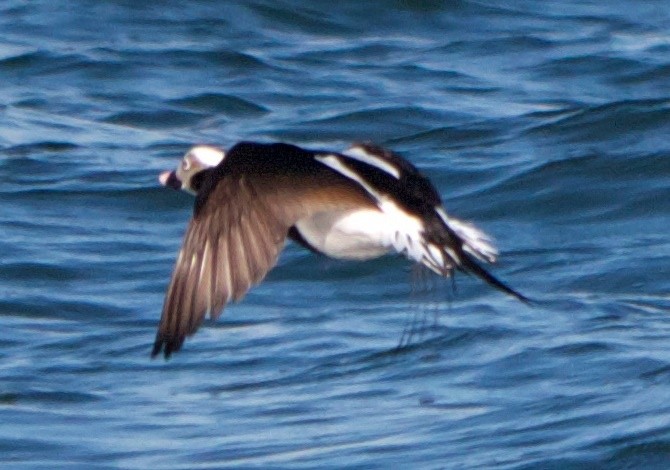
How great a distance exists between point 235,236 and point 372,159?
2.48 ft

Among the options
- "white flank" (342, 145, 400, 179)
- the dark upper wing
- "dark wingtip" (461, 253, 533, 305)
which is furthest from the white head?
"dark wingtip" (461, 253, 533, 305)

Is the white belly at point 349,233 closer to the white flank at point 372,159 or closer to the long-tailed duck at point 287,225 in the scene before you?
the long-tailed duck at point 287,225

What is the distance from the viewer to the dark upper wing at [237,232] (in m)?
4.70

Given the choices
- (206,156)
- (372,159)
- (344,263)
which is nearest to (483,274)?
(372,159)

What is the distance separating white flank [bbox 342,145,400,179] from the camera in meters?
5.37

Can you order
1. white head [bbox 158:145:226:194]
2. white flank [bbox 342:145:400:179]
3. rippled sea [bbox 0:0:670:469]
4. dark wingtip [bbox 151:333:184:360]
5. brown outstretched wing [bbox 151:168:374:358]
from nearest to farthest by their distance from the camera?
dark wingtip [bbox 151:333:184:360]
brown outstretched wing [bbox 151:168:374:358]
white flank [bbox 342:145:400:179]
white head [bbox 158:145:226:194]
rippled sea [bbox 0:0:670:469]

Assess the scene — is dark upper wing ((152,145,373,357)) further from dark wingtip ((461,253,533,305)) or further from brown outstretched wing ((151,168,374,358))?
dark wingtip ((461,253,533,305))

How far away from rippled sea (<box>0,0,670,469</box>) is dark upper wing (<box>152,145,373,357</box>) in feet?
1.89

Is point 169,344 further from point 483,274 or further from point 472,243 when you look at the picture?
point 472,243

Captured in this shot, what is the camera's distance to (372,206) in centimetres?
505

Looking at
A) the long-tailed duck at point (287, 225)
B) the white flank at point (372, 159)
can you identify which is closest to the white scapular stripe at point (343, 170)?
the long-tailed duck at point (287, 225)

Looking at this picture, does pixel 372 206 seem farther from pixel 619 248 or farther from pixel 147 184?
pixel 147 184

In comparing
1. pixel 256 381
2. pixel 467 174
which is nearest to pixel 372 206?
pixel 256 381

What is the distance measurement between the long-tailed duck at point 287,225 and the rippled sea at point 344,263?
35 centimetres
